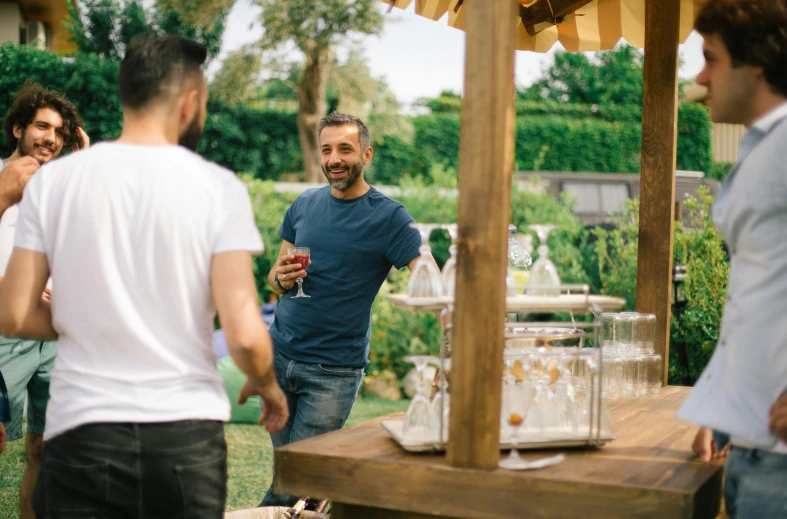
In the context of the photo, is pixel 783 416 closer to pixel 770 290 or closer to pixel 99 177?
pixel 770 290

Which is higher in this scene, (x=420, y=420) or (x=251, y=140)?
(x=251, y=140)

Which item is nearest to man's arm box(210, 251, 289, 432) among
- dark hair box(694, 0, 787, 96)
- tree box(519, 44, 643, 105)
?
dark hair box(694, 0, 787, 96)

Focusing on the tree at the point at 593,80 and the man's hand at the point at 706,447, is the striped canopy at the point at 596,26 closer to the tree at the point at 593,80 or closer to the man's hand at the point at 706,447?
the man's hand at the point at 706,447

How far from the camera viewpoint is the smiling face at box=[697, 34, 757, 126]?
6.64 feet

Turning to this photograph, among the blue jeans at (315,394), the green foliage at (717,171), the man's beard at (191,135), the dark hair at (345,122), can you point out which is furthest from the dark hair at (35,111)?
the green foliage at (717,171)

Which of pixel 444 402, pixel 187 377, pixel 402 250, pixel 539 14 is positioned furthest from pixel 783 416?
pixel 539 14

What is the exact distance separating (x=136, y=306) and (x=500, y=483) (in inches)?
38.9

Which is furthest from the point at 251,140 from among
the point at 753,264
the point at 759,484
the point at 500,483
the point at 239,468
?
the point at 759,484

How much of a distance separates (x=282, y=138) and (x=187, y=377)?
16.8 meters

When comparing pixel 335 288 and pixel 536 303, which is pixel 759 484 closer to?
pixel 536 303

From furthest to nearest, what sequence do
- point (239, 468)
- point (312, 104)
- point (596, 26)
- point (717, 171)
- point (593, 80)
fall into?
point (593, 80)
point (717, 171)
point (312, 104)
point (239, 468)
point (596, 26)

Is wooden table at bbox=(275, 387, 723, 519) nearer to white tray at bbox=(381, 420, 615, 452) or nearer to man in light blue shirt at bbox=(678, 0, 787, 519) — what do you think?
white tray at bbox=(381, 420, 615, 452)

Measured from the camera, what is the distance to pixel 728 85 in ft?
6.72

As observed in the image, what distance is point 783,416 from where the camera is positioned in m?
1.83
